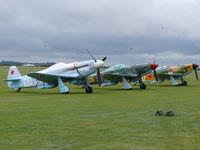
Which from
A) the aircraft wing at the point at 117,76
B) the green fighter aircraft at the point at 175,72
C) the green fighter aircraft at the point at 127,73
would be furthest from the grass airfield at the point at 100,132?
the green fighter aircraft at the point at 175,72

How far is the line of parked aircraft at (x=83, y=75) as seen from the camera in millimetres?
21312

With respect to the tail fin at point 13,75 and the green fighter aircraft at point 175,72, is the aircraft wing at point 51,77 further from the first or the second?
the green fighter aircraft at point 175,72

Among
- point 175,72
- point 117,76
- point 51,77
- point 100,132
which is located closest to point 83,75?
point 51,77

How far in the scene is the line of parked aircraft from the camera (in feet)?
69.9

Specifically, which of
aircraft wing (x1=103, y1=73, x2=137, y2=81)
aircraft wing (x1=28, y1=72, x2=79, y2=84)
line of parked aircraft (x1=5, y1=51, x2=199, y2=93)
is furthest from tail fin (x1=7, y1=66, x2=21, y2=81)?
aircraft wing (x1=103, y1=73, x2=137, y2=81)

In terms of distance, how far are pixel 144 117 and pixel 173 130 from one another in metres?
2.08

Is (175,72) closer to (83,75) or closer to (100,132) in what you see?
(83,75)

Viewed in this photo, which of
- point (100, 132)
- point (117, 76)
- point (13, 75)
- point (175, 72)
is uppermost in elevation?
point (13, 75)

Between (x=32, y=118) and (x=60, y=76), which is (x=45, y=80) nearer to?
(x=60, y=76)

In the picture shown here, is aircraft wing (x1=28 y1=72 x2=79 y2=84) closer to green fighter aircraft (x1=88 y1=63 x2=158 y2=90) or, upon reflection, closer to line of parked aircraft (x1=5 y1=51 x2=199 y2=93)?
line of parked aircraft (x1=5 y1=51 x2=199 y2=93)

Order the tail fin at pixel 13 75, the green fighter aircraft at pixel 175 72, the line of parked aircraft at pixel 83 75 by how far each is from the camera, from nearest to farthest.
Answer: the line of parked aircraft at pixel 83 75, the tail fin at pixel 13 75, the green fighter aircraft at pixel 175 72

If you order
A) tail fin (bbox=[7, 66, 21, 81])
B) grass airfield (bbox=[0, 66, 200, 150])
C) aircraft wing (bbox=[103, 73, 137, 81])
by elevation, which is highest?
tail fin (bbox=[7, 66, 21, 81])

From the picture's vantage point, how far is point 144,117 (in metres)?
9.29

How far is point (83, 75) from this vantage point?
2156 centimetres
